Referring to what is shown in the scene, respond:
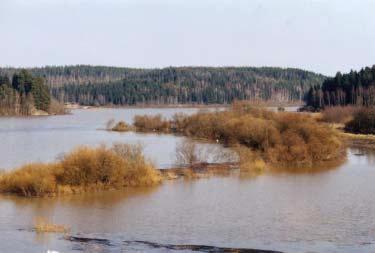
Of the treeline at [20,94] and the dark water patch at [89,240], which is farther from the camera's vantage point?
the treeline at [20,94]

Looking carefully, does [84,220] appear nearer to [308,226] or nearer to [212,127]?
[308,226]

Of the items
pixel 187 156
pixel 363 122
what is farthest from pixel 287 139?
pixel 363 122

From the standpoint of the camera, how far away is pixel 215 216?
25.5m

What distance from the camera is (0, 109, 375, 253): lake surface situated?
69.2 ft

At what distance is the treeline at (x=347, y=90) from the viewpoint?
104675 millimetres

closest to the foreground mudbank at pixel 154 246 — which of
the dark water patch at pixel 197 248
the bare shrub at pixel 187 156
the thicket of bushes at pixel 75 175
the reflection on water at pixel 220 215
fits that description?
the dark water patch at pixel 197 248

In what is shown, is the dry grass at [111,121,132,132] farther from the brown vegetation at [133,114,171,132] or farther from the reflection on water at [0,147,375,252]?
the reflection on water at [0,147,375,252]

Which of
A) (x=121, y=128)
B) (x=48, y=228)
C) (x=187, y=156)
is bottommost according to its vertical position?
(x=48, y=228)

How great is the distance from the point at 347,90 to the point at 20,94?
207 ft

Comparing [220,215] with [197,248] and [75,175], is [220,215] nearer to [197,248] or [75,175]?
[197,248]

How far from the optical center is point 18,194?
97.4 feet

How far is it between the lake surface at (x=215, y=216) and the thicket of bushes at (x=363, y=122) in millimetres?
35323

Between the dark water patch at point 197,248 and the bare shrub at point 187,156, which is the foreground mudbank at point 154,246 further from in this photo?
the bare shrub at point 187,156

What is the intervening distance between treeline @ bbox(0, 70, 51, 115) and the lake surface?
97136mm
